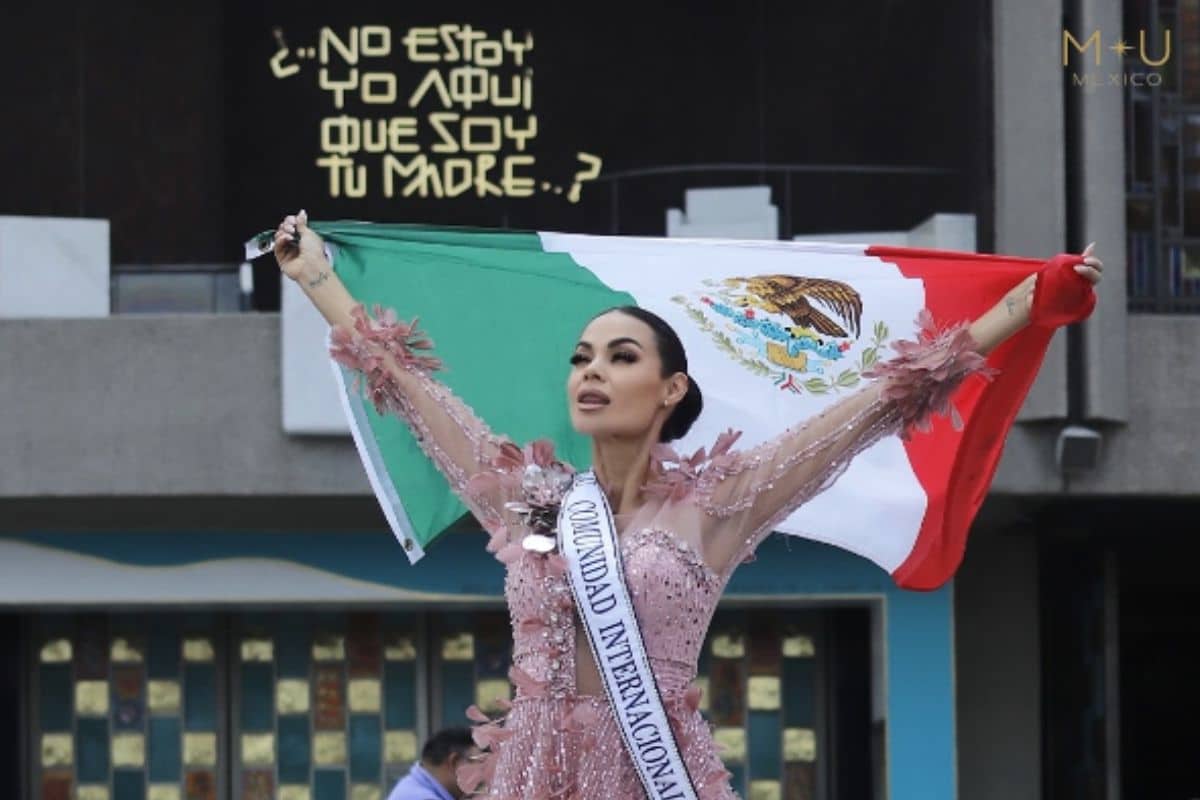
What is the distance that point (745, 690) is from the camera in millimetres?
15570

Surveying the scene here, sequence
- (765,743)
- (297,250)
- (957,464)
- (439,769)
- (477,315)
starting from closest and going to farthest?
(297,250) < (957,464) < (477,315) < (439,769) < (765,743)

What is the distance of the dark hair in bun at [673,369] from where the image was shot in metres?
5.35

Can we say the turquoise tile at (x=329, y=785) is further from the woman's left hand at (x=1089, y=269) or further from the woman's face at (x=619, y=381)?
the woman's left hand at (x=1089, y=269)

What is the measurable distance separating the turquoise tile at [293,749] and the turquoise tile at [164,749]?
576mm

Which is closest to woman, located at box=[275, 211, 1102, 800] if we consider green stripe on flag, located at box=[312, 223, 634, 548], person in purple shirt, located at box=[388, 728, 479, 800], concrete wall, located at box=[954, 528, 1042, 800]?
green stripe on flag, located at box=[312, 223, 634, 548]

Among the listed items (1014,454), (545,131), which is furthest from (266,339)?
(1014,454)

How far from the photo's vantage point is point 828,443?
5.35 meters

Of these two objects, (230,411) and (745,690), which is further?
(745,690)

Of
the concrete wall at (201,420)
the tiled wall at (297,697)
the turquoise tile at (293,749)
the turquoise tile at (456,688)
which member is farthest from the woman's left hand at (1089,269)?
the turquoise tile at (293,749)

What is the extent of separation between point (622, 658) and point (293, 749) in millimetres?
10753

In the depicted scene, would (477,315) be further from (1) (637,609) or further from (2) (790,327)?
(1) (637,609)

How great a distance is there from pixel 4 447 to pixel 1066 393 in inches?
210

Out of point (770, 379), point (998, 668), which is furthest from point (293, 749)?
point (770, 379)

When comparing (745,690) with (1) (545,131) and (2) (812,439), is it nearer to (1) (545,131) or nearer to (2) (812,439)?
(1) (545,131)
